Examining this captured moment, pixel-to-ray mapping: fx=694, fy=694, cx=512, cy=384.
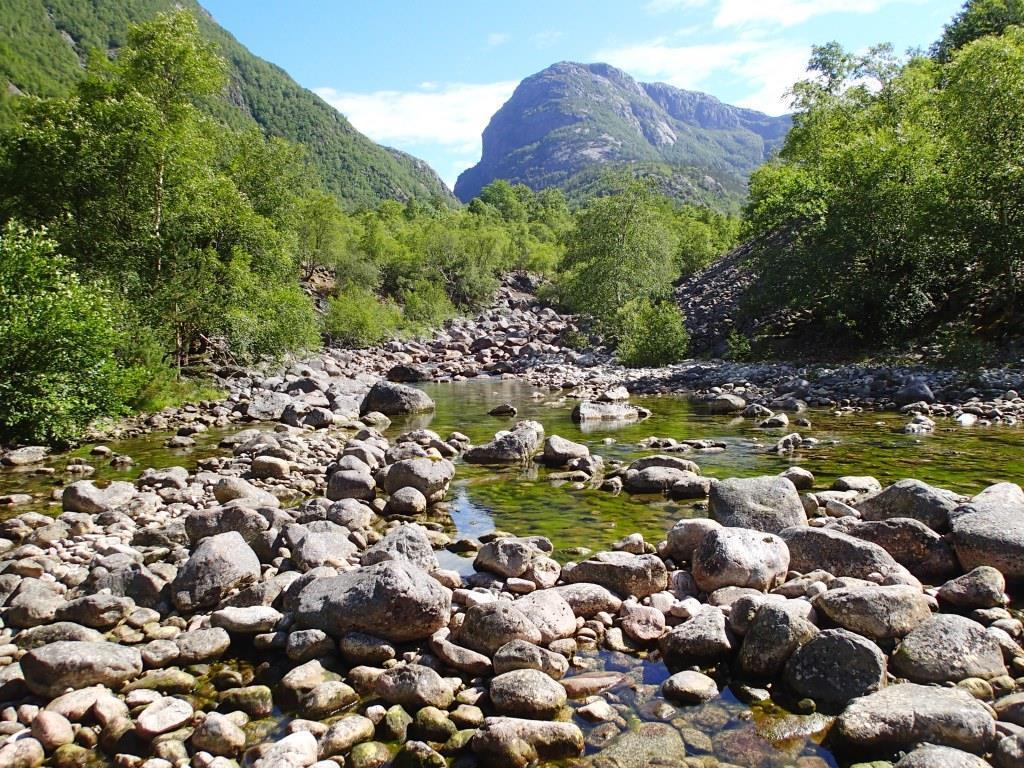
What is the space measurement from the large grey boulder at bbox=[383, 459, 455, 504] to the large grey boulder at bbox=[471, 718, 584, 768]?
721 centimetres

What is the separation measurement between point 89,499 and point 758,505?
984 cm

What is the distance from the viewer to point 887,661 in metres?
5.44

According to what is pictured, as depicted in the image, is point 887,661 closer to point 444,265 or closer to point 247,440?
point 247,440

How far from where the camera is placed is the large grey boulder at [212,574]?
7148mm

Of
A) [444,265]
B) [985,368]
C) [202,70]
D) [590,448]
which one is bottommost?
[590,448]

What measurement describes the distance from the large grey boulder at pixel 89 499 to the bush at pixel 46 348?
4842 millimetres

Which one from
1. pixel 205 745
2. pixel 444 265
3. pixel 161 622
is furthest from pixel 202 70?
pixel 444 265

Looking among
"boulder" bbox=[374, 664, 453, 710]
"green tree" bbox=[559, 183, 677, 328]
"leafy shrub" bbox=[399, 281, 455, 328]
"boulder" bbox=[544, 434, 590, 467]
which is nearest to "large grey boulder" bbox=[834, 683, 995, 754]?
"boulder" bbox=[374, 664, 453, 710]

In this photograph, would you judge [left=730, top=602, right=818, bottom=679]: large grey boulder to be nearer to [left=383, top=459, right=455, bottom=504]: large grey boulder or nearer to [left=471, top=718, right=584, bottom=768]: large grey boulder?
[left=471, top=718, right=584, bottom=768]: large grey boulder

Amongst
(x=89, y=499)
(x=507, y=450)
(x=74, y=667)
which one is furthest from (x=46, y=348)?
(x=74, y=667)

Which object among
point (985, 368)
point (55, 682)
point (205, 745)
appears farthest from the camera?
point (985, 368)

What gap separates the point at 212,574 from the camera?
7.26 metres

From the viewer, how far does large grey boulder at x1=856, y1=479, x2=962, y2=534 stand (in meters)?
8.25

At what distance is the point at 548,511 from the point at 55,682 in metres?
7.07
